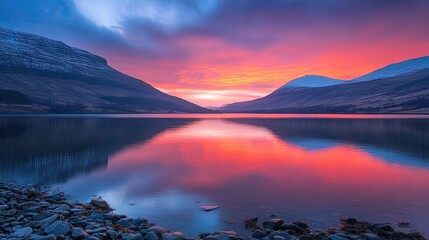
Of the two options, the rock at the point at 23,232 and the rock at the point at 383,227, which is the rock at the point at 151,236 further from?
the rock at the point at 383,227

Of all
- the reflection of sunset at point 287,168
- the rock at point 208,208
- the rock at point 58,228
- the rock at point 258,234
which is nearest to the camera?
the rock at point 58,228

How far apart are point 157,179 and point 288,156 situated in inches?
783

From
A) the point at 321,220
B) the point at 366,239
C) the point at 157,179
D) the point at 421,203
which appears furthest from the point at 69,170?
the point at 421,203

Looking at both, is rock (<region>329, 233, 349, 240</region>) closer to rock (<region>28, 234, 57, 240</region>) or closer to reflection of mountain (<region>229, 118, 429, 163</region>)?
rock (<region>28, 234, 57, 240</region>)

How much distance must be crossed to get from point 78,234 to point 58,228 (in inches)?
38.0

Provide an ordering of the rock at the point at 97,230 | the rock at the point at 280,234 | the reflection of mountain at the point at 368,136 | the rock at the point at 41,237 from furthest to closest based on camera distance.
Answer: the reflection of mountain at the point at 368,136 < the rock at the point at 280,234 < the rock at the point at 97,230 < the rock at the point at 41,237

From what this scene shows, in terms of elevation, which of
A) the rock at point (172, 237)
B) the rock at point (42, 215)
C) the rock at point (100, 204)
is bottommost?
the rock at point (100, 204)

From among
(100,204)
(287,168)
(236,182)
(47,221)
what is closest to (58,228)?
(47,221)

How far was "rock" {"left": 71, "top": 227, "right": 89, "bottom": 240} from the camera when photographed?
11977mm

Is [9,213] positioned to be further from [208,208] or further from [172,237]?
[208,208]

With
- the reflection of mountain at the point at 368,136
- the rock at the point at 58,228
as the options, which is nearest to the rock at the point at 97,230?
the rock at the point at 58,228

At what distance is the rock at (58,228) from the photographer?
1211 cm

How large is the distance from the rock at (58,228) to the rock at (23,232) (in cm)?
68

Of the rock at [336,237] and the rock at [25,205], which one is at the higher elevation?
the rock at [25,205]
